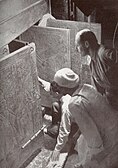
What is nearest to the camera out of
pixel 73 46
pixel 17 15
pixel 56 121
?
pixel 17 15

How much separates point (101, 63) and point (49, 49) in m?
0.29

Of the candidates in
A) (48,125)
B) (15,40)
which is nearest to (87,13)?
(15,40)

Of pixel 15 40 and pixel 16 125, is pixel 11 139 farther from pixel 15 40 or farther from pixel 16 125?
pixel 15 40

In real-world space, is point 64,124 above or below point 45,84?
below

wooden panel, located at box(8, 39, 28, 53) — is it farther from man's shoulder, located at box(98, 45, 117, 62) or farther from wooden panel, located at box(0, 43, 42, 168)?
man's shoulder, located at box(98, 45, 117, 62)

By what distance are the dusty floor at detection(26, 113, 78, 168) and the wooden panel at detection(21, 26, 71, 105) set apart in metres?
0.22

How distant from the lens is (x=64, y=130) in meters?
2.05

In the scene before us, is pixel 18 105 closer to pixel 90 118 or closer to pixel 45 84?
pixel 45 84

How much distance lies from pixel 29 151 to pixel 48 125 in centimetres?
18

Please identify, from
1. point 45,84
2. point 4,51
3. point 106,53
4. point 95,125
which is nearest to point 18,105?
point 45,84

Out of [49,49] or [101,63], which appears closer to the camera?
[101,63]

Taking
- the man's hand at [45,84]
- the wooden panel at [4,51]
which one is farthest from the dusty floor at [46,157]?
the wooden panel at [4,51]

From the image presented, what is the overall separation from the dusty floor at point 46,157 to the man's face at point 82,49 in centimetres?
43

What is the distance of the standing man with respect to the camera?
74.2 inches
